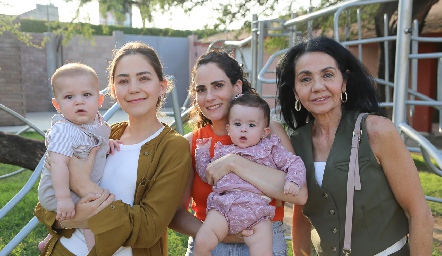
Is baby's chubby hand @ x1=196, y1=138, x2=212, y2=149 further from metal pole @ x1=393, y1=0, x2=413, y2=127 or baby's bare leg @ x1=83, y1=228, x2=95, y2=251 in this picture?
metal pole @ x1=393, y1=0, x2=413, y2=127

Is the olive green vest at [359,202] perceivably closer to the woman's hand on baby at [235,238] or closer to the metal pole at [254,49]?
the woman's hand on baby at [235,238]

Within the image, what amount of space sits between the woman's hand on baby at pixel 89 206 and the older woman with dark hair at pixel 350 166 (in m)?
0.89

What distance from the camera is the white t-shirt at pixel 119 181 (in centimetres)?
203

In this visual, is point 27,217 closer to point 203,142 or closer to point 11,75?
point 203,142

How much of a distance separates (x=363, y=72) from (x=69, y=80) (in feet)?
4.42

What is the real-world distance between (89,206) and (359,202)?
114cm

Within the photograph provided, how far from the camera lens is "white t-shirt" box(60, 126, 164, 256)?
2.03 metres

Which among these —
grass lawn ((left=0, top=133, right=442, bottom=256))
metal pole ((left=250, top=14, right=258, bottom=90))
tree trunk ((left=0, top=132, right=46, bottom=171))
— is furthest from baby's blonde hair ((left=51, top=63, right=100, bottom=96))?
metal pole ((left=250, top=14, right=258, bottom=90))

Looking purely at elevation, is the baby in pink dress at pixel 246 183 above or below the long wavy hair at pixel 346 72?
below

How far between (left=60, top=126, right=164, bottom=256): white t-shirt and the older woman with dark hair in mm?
779

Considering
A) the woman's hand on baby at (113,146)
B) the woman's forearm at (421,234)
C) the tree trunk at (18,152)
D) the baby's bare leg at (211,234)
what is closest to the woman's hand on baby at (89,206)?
the woman's hand on baby at (113,146)

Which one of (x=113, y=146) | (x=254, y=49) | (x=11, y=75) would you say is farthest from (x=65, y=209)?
(x=11, y=75)

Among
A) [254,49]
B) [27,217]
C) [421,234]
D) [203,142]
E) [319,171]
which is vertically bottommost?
[27,217]

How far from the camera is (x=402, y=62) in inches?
128
